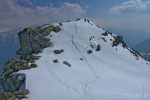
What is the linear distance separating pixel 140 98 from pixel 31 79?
97.2 feet

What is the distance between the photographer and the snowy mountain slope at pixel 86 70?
84.9 metres

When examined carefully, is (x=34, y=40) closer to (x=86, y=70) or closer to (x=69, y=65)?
(x=69, y=65)

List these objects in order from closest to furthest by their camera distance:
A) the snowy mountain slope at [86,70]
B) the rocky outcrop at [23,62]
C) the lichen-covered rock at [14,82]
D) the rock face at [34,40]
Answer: the rocky outcrop at [23,62] → the snowy mountain slope at [86,70] → the lichen-covered rock at [14,82] → the rock face at [34,40]

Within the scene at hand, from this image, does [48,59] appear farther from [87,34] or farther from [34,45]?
[87,34]

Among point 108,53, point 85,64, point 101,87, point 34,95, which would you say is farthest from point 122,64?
point 34,95

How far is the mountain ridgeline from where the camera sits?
86.8 meters

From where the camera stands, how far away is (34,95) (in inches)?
3206

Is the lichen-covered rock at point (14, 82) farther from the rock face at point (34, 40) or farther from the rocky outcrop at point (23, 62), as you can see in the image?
the rock face at point (34, 40)

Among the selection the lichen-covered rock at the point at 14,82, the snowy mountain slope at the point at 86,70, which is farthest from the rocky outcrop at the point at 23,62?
the snowy mountain slope at the point at 86,70

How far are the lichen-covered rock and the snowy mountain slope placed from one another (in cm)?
174

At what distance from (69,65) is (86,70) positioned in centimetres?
571

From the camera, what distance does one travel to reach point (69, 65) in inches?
4146

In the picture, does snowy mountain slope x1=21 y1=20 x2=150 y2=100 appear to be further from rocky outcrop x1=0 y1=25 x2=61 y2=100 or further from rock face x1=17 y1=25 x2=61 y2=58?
rock face x1=17 y1=25 x2=61 y2=58

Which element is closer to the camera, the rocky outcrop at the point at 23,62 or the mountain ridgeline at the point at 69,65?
the rocky outcrop at the point at 23,62
